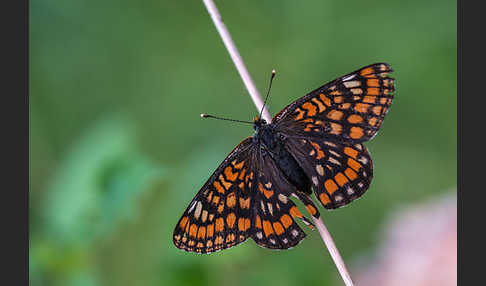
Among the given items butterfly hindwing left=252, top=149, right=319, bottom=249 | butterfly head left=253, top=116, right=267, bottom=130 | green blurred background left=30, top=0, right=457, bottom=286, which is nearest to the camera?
butterfly hindwing left=252, top=149, right=319, bottom=249

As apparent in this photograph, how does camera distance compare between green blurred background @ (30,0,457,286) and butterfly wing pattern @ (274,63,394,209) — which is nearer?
butterfly wing pattern @ (274,63,394,209)

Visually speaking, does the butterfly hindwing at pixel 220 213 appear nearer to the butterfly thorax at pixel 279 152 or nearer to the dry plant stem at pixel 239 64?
the butterfly thorax at pixel 279 152

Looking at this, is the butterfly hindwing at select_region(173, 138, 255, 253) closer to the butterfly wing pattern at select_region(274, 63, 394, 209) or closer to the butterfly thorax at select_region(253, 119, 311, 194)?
the butterfly thorax at select_region(253, 119, 311, 194)

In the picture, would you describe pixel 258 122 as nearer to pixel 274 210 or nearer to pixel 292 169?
pixel 292 169

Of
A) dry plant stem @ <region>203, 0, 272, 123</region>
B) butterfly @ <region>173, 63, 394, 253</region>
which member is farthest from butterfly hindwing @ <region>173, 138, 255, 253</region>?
dry plant stem @ <region>203, 0, 272, 123</region>

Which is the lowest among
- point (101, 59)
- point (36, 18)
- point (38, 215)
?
point (38, 215)

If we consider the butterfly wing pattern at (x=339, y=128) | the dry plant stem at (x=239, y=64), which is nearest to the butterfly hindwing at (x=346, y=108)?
the butterfly wing pattern at (x=339, y=128)

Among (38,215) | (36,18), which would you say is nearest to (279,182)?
(38,215)

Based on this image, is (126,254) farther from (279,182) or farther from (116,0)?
(116,0)

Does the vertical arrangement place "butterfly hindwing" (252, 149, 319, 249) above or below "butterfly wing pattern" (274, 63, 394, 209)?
below
